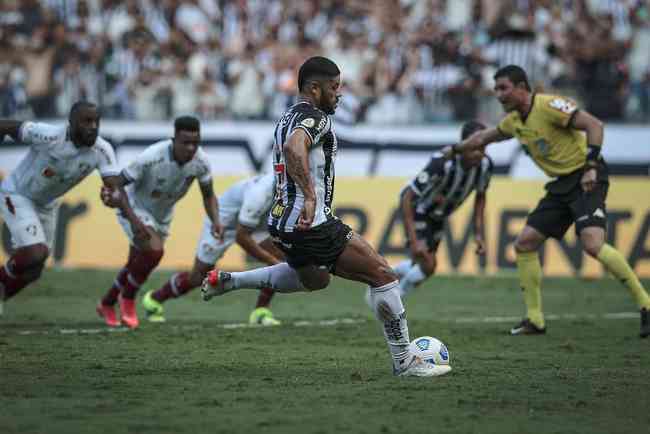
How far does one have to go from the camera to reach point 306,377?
8031mm

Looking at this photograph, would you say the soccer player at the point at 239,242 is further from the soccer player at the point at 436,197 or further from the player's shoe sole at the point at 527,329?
the player's shoe sole at the point at 527,329

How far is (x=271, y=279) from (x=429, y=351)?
1.31 metres

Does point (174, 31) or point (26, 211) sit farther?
point (174, 31)

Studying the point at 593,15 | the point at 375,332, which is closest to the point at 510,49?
the point at 593,15

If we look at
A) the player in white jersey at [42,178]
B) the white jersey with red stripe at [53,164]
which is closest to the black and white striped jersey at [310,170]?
the player in white jersey at [42,178]

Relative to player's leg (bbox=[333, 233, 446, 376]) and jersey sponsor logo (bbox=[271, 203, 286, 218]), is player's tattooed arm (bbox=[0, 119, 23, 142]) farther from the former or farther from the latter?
player's leg (bbox=[333, 233, 446, 376])

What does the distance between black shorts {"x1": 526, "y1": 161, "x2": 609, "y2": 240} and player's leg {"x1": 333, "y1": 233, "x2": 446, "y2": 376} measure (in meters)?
3.59

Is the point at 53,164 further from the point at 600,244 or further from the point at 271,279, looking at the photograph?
the point at 600,244

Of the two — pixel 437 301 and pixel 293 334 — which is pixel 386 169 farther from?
pixel 293 334

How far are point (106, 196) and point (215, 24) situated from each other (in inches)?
476

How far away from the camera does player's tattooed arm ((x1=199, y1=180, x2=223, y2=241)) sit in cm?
1174

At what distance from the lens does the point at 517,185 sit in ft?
→ 63.5

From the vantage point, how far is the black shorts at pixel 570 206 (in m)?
11.0

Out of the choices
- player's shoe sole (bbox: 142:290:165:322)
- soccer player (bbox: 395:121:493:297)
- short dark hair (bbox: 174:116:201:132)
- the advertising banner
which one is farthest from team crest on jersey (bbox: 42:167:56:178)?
the advertising banner
